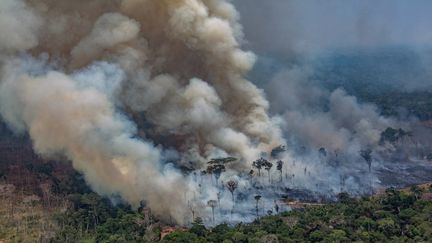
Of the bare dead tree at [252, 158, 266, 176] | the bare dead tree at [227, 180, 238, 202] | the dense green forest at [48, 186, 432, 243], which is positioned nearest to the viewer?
the dense green forest at [48, 186, 432, 243]

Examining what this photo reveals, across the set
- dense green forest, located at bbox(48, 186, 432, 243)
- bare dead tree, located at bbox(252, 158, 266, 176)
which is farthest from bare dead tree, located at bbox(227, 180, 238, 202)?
dense green forest, located at bbox(48, 186, 432, 243)

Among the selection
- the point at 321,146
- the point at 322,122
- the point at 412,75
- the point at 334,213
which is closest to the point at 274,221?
the point at 334,213

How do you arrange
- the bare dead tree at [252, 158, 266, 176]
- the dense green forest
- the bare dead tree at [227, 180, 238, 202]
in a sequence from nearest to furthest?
1. the dense green forest
2. the bare dead tree at [227, 180, 238, 202]
3. the bare dead tree at [252, 158, 266, 176]

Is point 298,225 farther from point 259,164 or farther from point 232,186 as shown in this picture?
point 259,164

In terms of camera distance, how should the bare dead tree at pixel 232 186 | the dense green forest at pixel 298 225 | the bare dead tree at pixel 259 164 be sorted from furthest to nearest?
the bare dead tree at pixel 259 164 → the bare dead tree at pixel 232 186 → the dense green forest at pixel 298 225

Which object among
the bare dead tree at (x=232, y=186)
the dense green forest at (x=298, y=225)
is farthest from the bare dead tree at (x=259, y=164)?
the dense green forest at (x=298, y=225)

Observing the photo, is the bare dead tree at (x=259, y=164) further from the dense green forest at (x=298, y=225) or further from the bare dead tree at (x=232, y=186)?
the dense green forest at (x=298, y=225)

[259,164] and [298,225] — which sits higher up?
[259,164]

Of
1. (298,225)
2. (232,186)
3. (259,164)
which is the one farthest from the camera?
(259,164)

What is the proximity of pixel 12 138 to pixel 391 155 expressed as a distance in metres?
57.0

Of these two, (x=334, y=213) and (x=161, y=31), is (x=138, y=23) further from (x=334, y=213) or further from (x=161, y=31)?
(x=334, y=213)

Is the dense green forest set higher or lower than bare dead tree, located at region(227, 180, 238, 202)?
lower

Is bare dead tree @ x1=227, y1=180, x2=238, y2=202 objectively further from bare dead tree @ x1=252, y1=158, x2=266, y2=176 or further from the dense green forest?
the dense green forest

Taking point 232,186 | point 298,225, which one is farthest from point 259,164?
point 298,225
